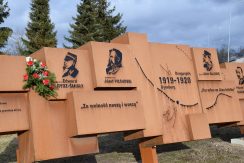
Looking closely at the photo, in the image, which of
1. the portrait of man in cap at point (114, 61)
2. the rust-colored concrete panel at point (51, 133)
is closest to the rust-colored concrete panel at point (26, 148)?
the rust-colored concrete panel at point (51, 133)

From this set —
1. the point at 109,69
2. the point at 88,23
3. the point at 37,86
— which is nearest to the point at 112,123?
the point at 109,69

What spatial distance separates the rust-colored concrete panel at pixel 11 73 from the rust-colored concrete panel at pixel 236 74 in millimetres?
7661

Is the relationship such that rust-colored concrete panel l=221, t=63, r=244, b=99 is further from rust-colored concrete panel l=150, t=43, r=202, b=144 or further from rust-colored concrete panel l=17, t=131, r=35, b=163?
rust-colored concrete panel l=17, t=131, r=35, b=163

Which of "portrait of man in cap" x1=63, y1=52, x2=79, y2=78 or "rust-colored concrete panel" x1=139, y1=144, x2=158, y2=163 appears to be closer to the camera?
"portrait of man in cap" x1=63, y1=52, x2=79, y2=78

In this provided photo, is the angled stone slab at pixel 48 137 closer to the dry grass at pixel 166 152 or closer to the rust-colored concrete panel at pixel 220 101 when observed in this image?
Result: the dry grass at pixel 166 152

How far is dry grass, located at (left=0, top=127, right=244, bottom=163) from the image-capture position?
12.9 meters

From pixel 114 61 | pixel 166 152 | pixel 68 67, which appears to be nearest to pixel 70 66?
pixel 68 67

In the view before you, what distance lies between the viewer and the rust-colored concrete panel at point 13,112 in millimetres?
8427

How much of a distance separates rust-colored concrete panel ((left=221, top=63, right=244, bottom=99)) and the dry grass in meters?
2.12

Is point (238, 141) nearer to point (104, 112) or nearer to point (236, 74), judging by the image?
point (236, 74)

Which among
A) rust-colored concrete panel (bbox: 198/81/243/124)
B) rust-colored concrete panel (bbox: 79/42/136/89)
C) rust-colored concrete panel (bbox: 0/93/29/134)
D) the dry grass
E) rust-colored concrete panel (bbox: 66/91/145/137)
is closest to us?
rust-colored concrete panel (bbox: 0/93/29/134)

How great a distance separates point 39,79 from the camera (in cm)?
882

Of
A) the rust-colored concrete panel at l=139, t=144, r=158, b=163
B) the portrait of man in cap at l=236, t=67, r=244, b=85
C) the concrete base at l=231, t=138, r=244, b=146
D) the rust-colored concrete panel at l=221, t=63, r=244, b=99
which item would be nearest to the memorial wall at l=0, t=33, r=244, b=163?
the rust-colored concrete panel at l=139, t=144, r=158, b=163

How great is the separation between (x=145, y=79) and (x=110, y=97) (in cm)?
140
